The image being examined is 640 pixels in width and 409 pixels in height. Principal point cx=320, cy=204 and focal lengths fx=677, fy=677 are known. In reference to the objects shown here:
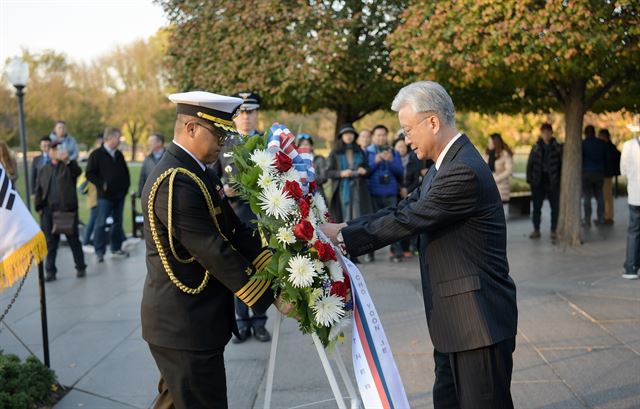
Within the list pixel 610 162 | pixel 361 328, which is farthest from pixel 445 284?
pixel 610 162

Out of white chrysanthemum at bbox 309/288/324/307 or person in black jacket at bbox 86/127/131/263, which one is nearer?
white chrysanthemum at bbox 309/288/324/307

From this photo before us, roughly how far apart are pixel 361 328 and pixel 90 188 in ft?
32.6

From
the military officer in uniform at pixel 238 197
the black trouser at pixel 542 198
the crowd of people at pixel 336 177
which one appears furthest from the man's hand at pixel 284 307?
the black trouser at pixel 542 198

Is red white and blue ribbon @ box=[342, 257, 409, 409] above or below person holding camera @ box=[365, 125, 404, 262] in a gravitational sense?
below

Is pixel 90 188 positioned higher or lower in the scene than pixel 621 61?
lower

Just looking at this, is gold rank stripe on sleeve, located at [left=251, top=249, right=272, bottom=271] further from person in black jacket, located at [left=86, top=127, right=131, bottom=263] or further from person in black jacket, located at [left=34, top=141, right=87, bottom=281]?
person in black jacket, located at [left=86, top=127, right=131, bottom=263]

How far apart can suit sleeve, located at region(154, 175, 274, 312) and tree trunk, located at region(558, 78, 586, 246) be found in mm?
9405

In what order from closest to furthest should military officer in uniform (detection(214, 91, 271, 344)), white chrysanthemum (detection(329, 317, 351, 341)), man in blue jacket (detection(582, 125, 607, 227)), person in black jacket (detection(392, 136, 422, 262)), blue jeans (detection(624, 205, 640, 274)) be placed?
white chrysanthemum (detection(329, 317, 351, 341)) < military officer in uniform (detection(214, 91, 271, 344)) < blue jeans (detection(624, 205, 640, 274)) < person in black jacket (detection(392, 136, 422, 262)) < man in blue jacket (detection(582, 125, 607, 227))

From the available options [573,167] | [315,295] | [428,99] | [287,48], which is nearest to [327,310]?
[315,295]

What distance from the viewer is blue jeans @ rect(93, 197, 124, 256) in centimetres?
1136

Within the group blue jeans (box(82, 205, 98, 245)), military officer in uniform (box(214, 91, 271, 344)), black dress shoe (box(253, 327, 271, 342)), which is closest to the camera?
military officer in uniform (box(214, 91, 271, 344))

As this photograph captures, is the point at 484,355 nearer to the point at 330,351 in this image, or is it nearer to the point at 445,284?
the point at 445,284

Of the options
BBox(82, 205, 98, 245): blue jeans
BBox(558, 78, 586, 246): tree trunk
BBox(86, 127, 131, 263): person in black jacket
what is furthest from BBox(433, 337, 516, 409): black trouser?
BBox(82, 205, 98, 245): blue jeans

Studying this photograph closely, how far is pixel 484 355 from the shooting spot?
3154 millimetres
